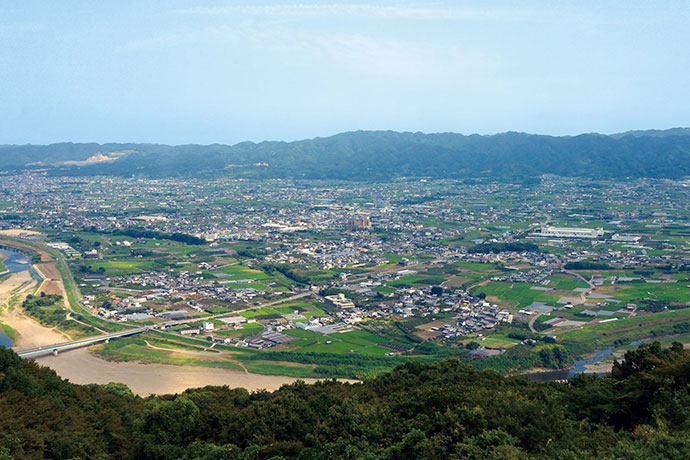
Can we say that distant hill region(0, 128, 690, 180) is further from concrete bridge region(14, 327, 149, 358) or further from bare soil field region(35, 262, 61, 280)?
concrete bridge region(14, 327, 149, 358)

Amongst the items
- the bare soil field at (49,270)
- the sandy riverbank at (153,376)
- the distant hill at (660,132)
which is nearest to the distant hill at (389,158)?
the distant hill at (660,132)

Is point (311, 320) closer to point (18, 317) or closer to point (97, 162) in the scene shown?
point (18, 317)

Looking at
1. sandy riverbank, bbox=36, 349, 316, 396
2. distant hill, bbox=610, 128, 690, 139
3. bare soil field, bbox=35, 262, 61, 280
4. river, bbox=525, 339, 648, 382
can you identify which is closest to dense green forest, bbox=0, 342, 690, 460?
sandy riverbank, bbox=36, 349, 316, 396

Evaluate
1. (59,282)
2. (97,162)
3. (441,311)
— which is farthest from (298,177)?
(441,311)

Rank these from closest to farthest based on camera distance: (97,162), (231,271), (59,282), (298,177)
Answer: (59,282), (231,271), (298,177), (97,162)

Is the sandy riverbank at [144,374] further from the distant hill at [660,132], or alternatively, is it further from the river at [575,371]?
the distant hill at [660,132]

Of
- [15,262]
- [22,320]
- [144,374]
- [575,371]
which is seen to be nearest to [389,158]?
[15,262]

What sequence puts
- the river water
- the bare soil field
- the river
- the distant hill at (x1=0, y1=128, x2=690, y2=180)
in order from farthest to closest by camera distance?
the distant hill at (x1=0, y1=128, x2=690, y2=180) → the river water → the bare soil field → the river

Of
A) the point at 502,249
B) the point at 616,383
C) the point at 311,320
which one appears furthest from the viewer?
the point at 502,249
